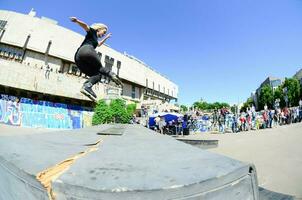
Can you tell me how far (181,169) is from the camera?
1.11 metres

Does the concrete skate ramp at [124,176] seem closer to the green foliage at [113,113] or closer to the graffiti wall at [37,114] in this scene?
the green foliage at [113,113]

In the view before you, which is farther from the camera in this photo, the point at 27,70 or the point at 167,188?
the point at 27,70

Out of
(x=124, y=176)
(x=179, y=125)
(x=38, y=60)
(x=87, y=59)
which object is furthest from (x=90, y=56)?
(x=38, y=60)

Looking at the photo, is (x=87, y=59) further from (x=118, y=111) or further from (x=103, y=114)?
(x=103, y=114)

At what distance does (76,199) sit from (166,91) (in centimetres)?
5924

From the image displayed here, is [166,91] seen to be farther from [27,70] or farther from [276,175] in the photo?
[276,175]

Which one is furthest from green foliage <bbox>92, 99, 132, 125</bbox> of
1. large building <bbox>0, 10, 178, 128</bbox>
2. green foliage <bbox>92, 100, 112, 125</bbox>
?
large building <bbox>0, 10, 178, 128</bbox>

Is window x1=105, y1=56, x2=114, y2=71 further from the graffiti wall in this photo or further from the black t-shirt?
the black t-shirt

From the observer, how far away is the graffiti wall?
19.3m

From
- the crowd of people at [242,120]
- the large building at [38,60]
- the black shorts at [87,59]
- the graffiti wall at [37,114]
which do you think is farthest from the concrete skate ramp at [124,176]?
the graffiti wall at [37,114]

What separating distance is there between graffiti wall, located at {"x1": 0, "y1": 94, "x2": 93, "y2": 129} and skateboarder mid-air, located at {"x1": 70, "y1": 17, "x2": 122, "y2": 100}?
56.9 feet

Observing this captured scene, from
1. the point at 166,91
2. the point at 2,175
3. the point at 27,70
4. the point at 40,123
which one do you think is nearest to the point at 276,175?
the point at 2,175

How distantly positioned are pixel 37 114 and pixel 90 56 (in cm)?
1892

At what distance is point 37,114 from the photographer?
2081 cm
